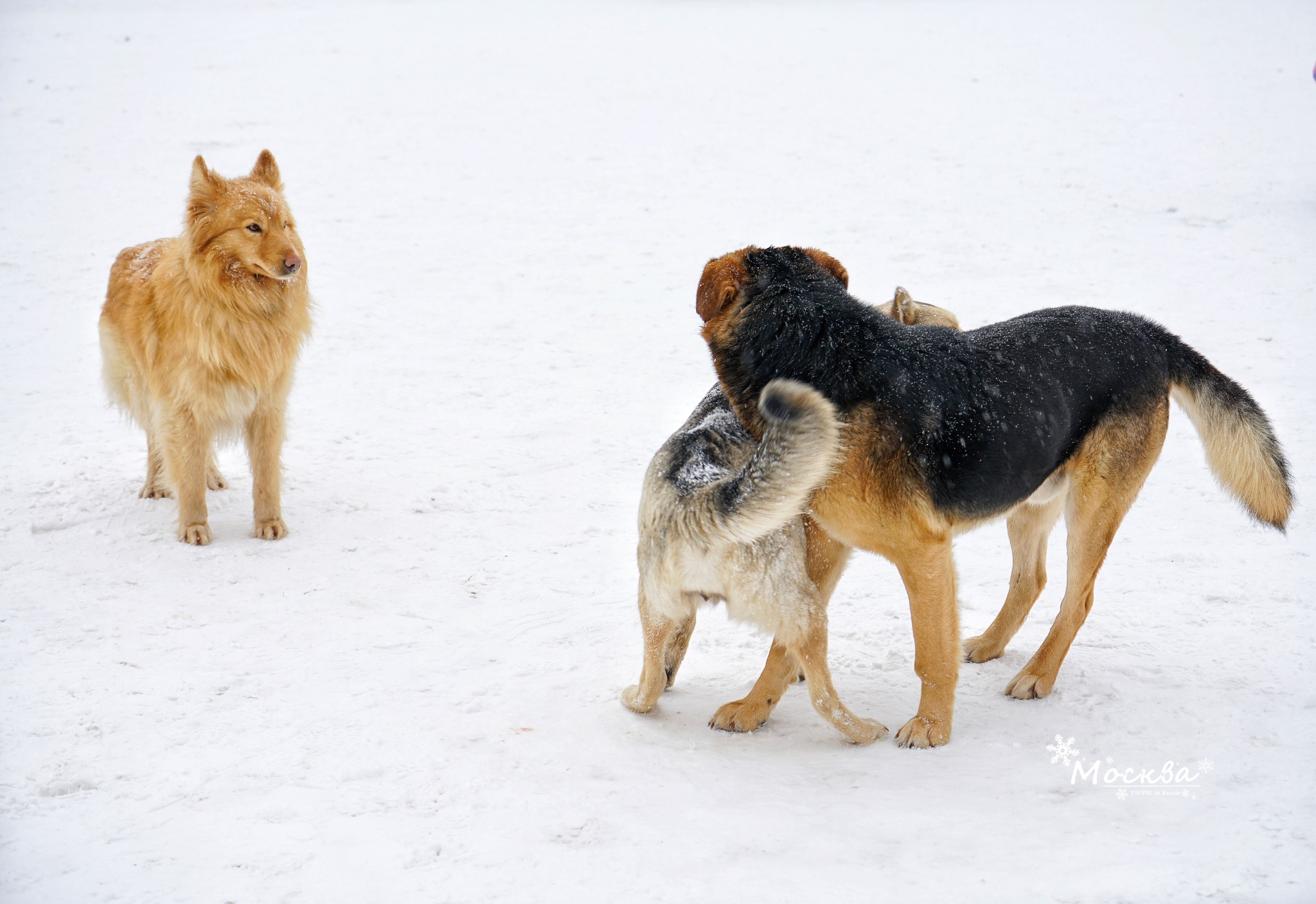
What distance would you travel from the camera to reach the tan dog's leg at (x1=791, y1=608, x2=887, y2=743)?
151 inches

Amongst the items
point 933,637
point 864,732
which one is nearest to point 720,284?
point 933,637

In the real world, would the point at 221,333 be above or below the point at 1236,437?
above

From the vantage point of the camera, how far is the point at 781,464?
3416mm

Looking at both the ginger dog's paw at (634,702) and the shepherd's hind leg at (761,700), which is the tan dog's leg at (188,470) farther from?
the shepherd's hind leg at (761,700)

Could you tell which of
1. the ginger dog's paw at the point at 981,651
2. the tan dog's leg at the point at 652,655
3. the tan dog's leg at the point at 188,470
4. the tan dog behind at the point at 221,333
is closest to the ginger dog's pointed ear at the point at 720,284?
the tan dog's leg at the point at 652,655

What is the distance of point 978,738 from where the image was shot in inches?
159

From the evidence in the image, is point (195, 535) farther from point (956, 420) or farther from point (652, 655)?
point (956, 420)

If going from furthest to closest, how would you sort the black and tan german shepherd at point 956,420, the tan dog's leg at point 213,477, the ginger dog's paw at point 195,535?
the tan dog's leg at point 213,477
the ginger dog's paw at point 195,535
the black and tan german shepherd at point 956,420

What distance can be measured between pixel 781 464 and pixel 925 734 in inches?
54.4

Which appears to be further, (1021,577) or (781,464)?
(1021,577)

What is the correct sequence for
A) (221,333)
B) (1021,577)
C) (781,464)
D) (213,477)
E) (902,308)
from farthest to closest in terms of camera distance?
1. (213,477)
2. (221,333)
3. (902,308)
4. (1021,577)
5. (781,464)

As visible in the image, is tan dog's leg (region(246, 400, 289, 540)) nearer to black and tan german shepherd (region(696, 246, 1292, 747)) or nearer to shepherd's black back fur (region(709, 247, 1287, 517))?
black and tan german shepherd (region(696, 246, 1292, 747))

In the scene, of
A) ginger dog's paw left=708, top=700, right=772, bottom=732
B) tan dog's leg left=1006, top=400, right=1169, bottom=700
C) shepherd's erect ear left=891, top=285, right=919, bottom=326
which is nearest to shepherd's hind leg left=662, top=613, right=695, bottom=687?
ginger dog's paw left=708, top=700, right=772, bottom=732

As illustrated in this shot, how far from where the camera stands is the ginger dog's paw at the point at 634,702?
13.9ft
